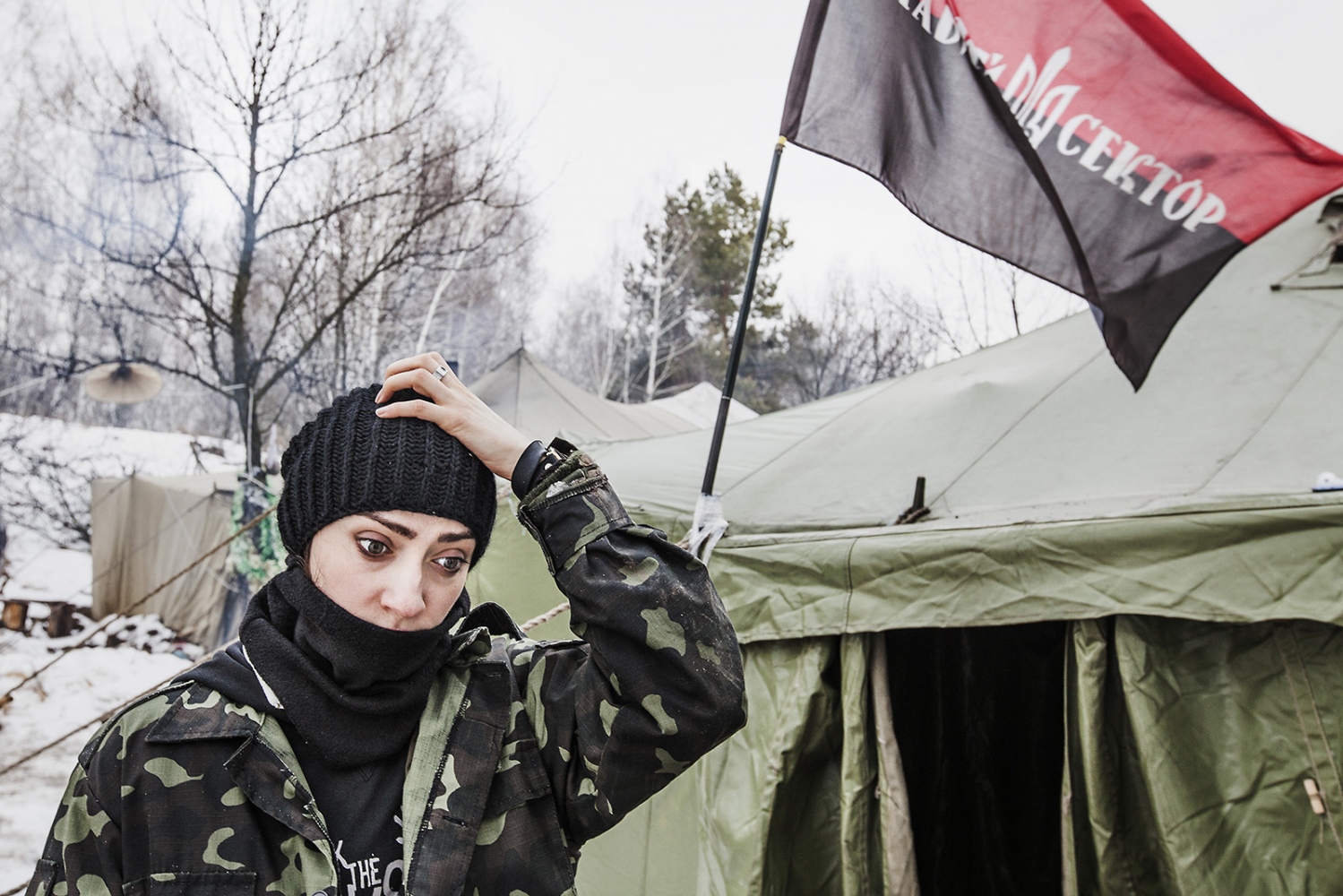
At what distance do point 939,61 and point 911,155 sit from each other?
0.28 metres

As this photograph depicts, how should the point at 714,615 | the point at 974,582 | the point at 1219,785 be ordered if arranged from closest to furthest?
the point at 714,615 → the point at 1219,785 → the point at 974,582

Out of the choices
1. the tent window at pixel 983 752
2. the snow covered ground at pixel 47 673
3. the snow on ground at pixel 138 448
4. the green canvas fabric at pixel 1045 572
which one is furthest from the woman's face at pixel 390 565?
the snow on ground at pixel 138 448

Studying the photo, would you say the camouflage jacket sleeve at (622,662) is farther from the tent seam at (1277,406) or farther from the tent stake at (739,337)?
the tent seam at (1277,406)

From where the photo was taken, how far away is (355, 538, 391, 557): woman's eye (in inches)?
48.8

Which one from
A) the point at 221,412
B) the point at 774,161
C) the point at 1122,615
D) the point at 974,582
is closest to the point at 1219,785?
the point at 1122,615

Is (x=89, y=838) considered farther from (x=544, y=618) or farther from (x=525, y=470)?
(x=544, y=618)

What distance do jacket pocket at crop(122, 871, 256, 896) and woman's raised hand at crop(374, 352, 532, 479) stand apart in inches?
24.3

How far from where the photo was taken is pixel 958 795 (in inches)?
124

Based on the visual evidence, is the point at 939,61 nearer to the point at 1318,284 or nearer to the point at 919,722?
the point at 1318,284

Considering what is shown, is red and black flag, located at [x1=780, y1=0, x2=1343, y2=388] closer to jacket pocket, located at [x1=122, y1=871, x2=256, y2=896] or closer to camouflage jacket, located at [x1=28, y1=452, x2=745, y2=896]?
camouflage jacket, located at [x1=28, y1=452, x2=745, y2=896]

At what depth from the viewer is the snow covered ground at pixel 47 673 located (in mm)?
4836

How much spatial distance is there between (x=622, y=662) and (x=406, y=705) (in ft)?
1.05

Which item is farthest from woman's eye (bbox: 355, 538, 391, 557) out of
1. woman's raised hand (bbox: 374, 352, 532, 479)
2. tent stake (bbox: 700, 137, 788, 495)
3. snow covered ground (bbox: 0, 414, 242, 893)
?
snow covered ground (bbox: 0, 414, 242, 893)

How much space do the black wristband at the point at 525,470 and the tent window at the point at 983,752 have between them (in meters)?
2.15
